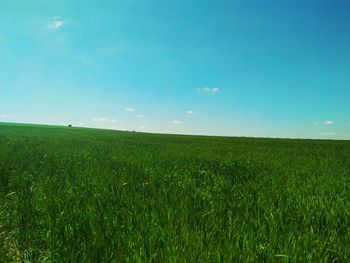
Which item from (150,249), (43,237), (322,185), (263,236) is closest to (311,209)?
(263,236)

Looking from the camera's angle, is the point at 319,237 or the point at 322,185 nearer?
the point at 319,237

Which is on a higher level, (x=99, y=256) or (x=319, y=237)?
(x=319, y=237)

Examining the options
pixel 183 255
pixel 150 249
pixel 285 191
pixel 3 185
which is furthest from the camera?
pixel 3 185

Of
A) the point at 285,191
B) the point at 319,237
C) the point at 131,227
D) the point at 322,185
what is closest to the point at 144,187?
the point at 131,227

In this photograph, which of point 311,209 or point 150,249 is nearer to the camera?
point 150,249

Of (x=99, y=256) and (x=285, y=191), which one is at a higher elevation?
(x=285, y=191)

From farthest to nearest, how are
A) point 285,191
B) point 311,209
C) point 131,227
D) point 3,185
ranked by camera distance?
point 3,185, point 285,191, point 311,209, point 131,227

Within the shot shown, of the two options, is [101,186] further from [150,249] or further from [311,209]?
[311,209]

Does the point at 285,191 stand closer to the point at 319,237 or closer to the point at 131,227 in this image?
the point at 319,237

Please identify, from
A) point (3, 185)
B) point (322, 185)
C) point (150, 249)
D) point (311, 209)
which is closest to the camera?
point (150, 249)

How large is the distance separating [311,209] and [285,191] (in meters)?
1.14

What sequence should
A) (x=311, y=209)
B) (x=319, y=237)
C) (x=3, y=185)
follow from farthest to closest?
(x=3, y=185)
(x=311, y=209)
(x=319, y=237)

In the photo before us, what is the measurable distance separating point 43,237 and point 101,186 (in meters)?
1.94

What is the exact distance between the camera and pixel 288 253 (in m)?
2.45
